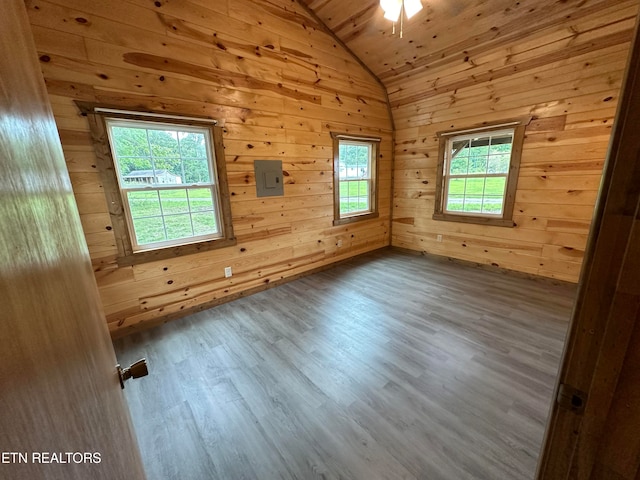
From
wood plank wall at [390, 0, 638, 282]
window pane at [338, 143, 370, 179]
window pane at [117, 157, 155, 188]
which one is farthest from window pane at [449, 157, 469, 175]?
window pane at [117, 157, 155, 188]

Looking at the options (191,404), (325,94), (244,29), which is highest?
(244,29)

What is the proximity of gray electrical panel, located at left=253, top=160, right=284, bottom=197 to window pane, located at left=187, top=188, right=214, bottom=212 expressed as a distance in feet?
1.80

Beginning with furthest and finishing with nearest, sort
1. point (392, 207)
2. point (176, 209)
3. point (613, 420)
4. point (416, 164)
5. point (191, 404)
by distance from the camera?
1. point (392, 207)
2. point (416, 164)
3. point (176, 209)
4. point (191, 404)
5. point (613, 420)

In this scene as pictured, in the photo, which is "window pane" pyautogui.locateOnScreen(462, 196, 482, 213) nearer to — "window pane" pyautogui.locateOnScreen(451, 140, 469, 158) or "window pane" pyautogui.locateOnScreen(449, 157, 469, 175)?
"window pane" pyautogui.locateOnScreen(449, 157, 469, 175)

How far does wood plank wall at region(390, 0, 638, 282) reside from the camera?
8.61 feet

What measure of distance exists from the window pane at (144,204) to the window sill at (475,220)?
392cm

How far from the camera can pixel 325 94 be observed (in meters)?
3.51

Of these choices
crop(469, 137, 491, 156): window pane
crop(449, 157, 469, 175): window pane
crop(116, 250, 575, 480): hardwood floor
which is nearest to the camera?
crop(116, 250, 575, 480): hardwood floor

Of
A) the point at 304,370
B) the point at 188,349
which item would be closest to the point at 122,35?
the point at 188,349

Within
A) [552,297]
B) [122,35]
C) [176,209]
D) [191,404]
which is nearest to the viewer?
[191,404]

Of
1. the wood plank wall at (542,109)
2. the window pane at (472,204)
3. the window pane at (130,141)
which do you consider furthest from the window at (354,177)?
the window pane at (130,141)

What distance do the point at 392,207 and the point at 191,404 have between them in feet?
13.9

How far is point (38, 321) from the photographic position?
32 centimetres

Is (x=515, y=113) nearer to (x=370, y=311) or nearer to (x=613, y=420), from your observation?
(x=370, y=311)
